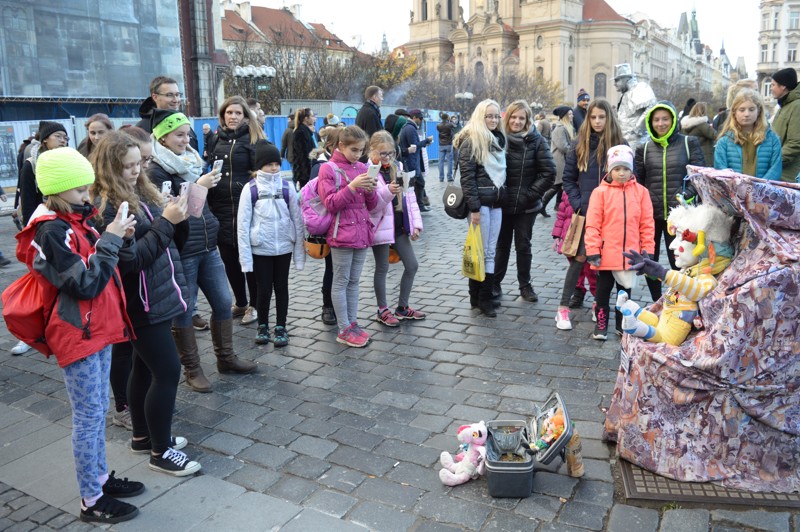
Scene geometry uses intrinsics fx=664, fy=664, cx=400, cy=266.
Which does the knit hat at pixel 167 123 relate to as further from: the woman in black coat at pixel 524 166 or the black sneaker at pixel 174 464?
the woman in black coat at pixel 524 166

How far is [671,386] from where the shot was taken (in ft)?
10.8

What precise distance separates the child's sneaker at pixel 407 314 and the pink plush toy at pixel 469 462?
2978mm

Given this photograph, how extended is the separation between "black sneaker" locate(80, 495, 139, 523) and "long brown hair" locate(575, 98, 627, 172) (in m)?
4.78

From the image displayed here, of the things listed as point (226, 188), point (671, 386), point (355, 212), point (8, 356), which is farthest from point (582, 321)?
point (8, 356)

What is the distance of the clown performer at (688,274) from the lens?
345 centimetres

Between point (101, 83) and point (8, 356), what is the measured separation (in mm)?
19620

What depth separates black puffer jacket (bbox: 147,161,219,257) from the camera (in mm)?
4727

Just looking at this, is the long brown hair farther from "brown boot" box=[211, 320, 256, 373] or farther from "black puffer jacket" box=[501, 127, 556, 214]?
"brown boot" box=[211, 320, 256, 373]

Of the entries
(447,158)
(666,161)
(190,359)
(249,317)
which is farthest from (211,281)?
(447,158)

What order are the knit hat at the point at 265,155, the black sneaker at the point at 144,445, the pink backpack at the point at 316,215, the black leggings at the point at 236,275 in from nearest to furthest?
1. the black sneaker at the point at 144,445
2. the knit hat at the point at 265,155
3. the pink backpack at the point at 316,215
4. the black leggings at the point at 236,275

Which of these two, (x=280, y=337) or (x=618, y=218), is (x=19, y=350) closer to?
(x=280, y=337)

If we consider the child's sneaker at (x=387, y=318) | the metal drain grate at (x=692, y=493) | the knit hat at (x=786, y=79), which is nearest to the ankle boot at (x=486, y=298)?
the child's sneaker at (x=387, y=318)

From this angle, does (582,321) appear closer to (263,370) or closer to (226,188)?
(263,370)

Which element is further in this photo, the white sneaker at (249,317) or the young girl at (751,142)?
the white sneaker at (249,317)
